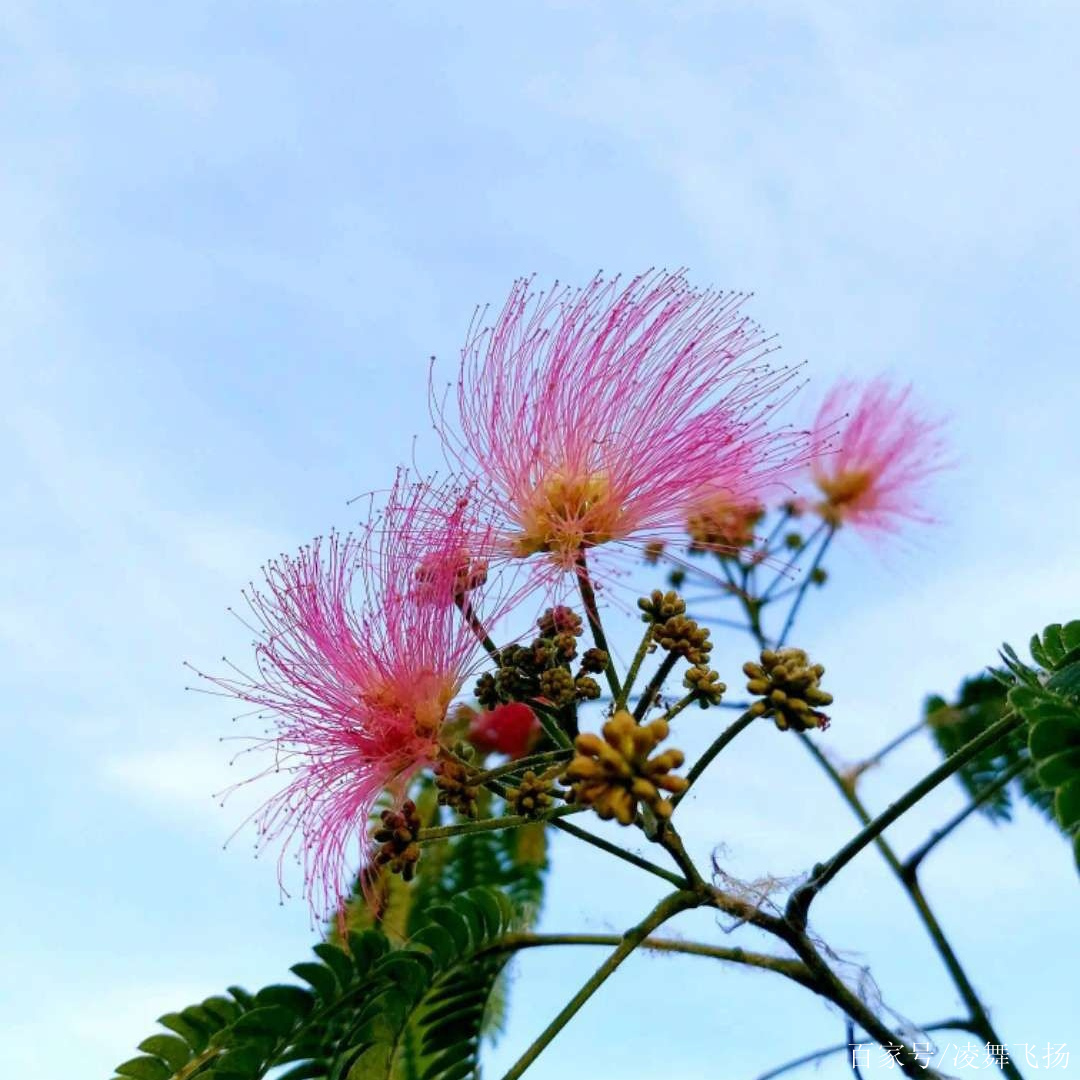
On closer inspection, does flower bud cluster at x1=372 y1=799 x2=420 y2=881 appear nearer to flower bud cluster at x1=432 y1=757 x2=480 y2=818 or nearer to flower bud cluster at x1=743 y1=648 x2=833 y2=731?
flower bud cluster at x1=432 y1=757 x2=480 y2=818

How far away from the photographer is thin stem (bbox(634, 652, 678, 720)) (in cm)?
223

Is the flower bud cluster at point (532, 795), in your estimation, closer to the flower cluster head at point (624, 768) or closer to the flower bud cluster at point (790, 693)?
the flower cluster head at point (624, 768)

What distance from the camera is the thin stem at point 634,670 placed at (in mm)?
2264

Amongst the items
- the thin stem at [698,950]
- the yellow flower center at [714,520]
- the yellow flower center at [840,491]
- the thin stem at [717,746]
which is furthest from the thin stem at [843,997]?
the yellow flower center at [840,491]

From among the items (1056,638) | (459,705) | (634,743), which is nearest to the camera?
(634,743)

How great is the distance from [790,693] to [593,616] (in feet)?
1.37

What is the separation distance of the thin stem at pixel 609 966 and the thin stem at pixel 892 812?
0.20 m

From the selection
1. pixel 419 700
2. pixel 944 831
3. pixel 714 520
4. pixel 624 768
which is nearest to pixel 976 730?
pixel 944 831

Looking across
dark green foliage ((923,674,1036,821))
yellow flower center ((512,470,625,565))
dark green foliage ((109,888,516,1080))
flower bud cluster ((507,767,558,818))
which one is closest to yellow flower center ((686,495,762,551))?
yellow flower center ((512,470,625,565))

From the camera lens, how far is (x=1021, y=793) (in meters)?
3.96

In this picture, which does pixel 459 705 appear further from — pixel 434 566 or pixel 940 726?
pixel 940 726

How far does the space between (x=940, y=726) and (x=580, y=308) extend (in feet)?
7.66

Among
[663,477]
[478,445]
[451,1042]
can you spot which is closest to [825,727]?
[663,477]

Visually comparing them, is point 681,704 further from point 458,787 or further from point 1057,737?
point 1057,737
